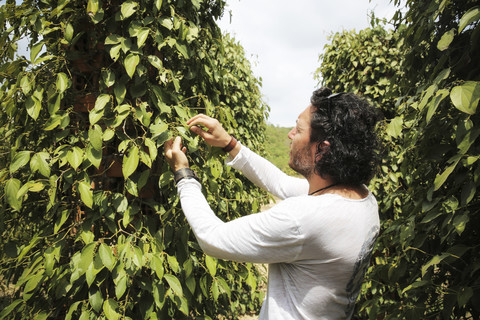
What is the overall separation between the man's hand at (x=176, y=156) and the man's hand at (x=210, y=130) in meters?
0.11

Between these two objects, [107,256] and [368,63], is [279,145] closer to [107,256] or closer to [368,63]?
[368,63]

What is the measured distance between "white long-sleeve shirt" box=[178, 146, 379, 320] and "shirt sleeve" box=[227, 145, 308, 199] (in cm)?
41

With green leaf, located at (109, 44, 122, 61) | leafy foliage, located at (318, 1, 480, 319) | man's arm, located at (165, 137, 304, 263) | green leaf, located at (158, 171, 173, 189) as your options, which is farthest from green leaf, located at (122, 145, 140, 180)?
leafy foliage, located at (318, 1, 480, 319)

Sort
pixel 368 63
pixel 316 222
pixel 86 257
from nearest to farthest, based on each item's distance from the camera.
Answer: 1. pixel 316 222
2. pixel 86 257
3. pixel 368 63

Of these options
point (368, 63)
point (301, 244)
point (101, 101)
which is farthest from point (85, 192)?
point (368, 63)

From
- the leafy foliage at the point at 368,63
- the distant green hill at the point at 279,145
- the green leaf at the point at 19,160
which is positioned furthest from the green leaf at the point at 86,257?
the distant green hill at the point at 279,145

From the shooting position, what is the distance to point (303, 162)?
1295 millimetres

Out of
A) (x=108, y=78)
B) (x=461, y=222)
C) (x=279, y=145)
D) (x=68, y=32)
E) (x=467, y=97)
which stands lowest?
(x=461, y=222)

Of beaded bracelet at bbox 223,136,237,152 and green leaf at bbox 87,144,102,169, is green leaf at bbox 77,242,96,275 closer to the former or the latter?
green leaf at bbox 87,144,102,169

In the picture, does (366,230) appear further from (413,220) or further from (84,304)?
(84,304)

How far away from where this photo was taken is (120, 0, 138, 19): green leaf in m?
1.20

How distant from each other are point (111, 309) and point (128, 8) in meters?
1.06

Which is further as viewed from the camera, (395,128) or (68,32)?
(395,128)

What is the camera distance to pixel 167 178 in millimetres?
1278
